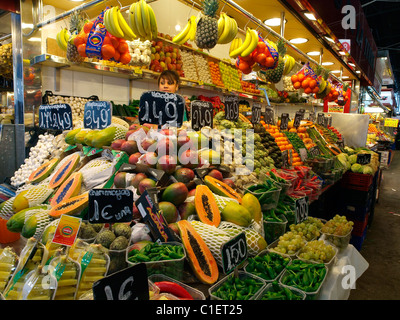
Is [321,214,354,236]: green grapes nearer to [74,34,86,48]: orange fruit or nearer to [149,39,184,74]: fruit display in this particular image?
[74,34,86,48]: orange fruit

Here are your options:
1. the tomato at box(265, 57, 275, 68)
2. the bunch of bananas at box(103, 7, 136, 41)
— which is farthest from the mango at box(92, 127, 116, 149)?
the tomato at box(265, 57, 275, 68)

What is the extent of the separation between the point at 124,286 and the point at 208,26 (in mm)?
2660

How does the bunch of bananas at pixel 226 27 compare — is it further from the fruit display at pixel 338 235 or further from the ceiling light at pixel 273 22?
the fruit display at pixel 338 235

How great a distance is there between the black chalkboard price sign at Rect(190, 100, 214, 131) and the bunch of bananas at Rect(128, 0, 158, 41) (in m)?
1.06

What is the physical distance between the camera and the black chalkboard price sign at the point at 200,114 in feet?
8.41

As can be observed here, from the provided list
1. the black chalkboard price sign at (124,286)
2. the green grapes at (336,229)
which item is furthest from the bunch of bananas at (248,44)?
the black chalkboard price sign at (124,286)

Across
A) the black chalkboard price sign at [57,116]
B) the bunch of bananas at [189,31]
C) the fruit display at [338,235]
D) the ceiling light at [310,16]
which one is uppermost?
the ceiling light at [310,16]

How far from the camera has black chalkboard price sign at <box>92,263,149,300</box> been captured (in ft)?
2.85

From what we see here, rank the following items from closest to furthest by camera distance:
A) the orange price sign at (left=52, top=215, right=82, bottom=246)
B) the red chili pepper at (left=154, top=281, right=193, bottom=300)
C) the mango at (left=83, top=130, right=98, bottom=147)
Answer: the red chili pepper at (left=154, top=281, right=193, bottom=300) < the orange price sign at (left=52, top=215, right=82, bottom=246) < the mango at (left=83, top=130, right=98, bottom=147)

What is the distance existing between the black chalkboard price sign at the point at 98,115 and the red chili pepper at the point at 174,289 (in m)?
1.57

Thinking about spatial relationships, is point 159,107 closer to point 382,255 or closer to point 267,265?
point 267,265
